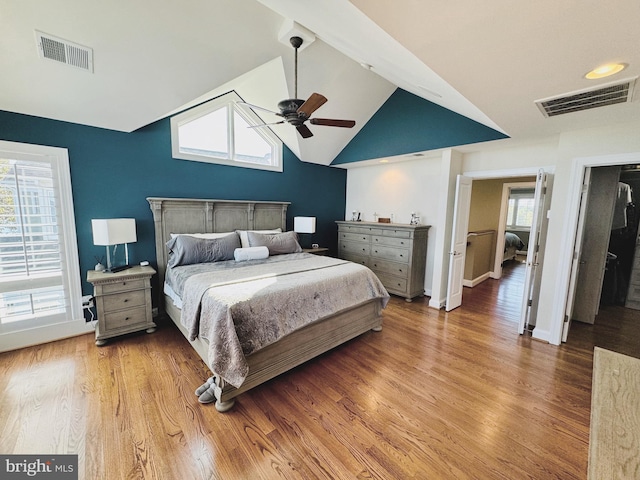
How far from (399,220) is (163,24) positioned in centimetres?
422

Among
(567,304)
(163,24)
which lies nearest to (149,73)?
(163,24)

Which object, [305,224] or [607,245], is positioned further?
[305,224]

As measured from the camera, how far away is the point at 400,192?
4961mm

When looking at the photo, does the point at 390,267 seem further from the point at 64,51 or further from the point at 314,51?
the point at 64,51

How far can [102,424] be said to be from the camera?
186 centimetres

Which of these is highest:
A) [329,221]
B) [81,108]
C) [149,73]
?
[149,73]

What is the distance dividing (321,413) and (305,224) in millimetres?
3051

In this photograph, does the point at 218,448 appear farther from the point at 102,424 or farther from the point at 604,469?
the point at 604,469

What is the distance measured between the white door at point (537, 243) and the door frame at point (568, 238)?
26 centimetres

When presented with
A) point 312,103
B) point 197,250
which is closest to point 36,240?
point 197,250

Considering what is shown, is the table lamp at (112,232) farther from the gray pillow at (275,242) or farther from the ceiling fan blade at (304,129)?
the ceiling fan blade at (304,129)

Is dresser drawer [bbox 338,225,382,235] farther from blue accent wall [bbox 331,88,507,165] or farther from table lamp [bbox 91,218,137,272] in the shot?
table lamp [bbox 91,218,137,272]

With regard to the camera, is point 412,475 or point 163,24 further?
point 163,24

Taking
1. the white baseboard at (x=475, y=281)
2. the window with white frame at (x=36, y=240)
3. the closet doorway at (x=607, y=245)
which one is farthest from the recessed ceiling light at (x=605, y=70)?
the window with white frame at (x=36, y=240)
